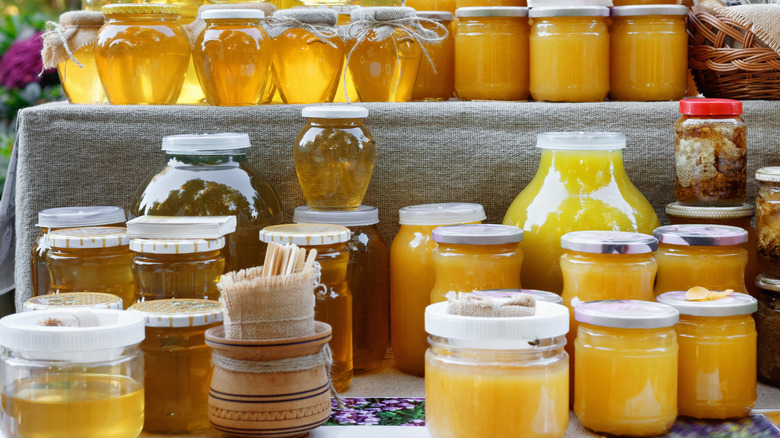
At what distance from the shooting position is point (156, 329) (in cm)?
127

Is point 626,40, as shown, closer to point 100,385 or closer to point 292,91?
point 292,91

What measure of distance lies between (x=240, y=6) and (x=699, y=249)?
3.28 feet

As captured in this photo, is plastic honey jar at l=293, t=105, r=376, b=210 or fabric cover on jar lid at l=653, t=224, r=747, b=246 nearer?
fabric cover on jar lid at l=653, t=224, r=747, b=246

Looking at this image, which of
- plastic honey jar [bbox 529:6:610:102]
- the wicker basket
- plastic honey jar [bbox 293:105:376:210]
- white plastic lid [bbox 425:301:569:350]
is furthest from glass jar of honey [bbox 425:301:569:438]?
the wicker basket

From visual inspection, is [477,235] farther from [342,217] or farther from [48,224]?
[48,224]

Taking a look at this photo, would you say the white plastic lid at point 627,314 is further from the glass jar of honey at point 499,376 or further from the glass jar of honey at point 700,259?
the glass jar of honey at point 700,259

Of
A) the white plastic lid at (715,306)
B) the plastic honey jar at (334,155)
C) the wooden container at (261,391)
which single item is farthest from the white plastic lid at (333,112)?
the white plastic lid at (715,306)

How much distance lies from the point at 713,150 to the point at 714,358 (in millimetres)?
439

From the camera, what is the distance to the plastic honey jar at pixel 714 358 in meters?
1.32

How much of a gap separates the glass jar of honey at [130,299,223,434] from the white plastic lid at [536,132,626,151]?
2.22 feet

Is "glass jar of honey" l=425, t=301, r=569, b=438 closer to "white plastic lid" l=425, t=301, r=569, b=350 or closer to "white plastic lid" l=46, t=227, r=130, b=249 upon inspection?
"white plastic lid" l=425, t=301, r=569, b=350

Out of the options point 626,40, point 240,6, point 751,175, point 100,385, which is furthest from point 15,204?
point 751,175

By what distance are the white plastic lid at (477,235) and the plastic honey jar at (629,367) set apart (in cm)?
22

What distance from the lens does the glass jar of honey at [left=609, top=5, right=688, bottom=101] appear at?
5.79 feet
